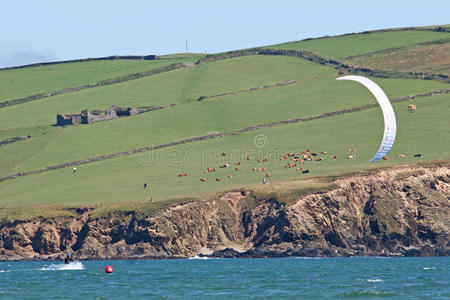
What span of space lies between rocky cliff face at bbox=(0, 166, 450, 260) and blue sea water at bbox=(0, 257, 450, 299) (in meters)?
2.71

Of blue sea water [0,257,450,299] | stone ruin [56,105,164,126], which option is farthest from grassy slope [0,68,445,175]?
blue sea water [0,257,450,299]

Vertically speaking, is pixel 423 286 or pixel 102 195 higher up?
pixel 102 195

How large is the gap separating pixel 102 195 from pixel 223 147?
28.2m

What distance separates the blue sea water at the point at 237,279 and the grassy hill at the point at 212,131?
1579 centimetres

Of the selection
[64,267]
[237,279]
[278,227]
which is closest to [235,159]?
[278,227]

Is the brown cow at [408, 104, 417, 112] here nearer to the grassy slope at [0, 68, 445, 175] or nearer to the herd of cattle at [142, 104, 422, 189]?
the grassy slope at [0, 68, 445, 175]

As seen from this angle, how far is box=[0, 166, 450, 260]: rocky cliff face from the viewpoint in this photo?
109250 millimetres

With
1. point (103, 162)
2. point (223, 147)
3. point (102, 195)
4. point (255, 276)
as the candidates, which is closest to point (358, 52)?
point (223, 147)

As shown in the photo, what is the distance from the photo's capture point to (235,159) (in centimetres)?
13838

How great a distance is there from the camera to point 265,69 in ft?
634

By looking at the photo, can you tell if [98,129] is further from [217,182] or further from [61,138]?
[217,182]

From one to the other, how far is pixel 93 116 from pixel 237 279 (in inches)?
3566

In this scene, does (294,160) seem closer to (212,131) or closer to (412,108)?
(212,131)

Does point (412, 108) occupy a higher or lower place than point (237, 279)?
higher
